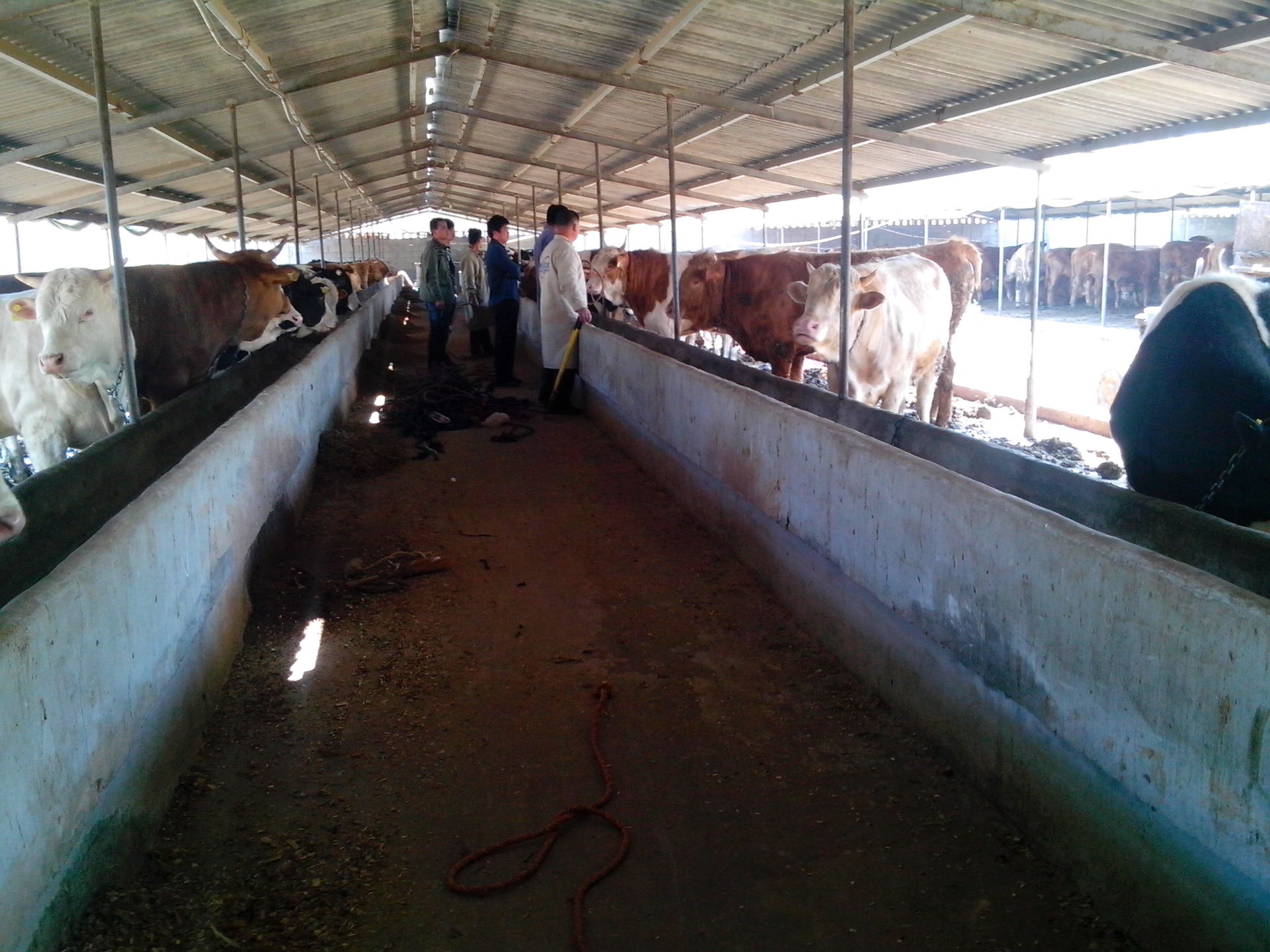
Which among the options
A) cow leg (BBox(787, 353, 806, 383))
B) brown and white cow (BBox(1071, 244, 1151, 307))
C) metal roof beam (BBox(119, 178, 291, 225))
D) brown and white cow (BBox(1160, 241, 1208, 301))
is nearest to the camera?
cow leg (BBox(787, 353, 806, 383))

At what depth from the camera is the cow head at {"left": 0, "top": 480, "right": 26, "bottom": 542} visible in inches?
110

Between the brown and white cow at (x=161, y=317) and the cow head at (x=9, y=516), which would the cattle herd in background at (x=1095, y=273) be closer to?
the brown and white cow at (x=161, y=317)

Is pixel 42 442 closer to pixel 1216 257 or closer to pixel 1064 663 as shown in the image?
pixel 1064 663

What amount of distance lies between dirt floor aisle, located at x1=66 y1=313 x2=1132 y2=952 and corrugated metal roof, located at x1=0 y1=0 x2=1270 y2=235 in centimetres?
347

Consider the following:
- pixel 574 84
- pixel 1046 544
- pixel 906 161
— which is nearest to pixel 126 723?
pixel 1046 544

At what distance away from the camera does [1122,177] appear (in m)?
11.5

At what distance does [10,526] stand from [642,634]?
99.5 inches

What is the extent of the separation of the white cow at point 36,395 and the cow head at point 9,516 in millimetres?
3748

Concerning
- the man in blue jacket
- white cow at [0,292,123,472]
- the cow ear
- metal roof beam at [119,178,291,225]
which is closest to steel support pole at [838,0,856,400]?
white cow at [0,292,123,472]

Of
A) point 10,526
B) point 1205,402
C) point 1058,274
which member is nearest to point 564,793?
point 10,526

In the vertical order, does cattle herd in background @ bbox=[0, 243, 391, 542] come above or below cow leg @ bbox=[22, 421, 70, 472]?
above

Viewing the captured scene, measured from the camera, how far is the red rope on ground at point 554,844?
8.30ft

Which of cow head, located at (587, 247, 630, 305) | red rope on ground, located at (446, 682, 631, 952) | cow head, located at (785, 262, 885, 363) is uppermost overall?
cow head, located at (587, 247, 630, 305)

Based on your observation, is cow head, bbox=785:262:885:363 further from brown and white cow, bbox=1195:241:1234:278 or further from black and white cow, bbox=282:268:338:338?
brown and white cow, bbox=1195:241:1234:278
